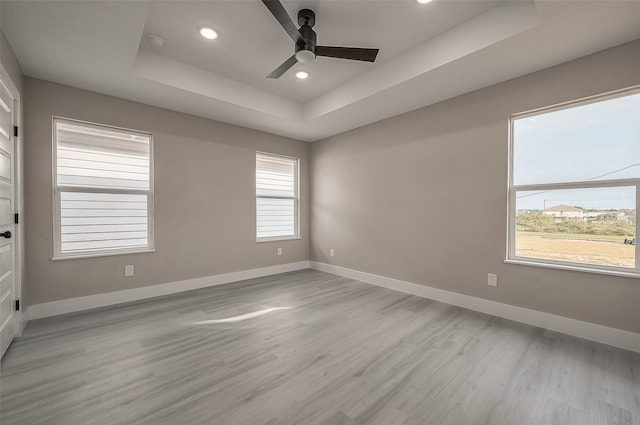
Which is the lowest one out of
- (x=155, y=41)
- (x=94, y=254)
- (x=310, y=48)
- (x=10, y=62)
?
(x=94, y=254)

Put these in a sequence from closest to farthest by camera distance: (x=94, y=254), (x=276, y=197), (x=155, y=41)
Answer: (x=155, y=41) < (x=94, y=254) < (x=276, y=197)

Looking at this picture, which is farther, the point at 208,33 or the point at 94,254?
the point at 94,254

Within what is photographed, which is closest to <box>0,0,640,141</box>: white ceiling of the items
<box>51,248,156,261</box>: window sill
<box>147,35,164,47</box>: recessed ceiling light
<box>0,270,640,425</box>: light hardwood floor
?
<box>147,35,164,47</box>: recessed ceiling light

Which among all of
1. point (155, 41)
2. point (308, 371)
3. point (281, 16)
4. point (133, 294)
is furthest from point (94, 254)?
point (281, 16)

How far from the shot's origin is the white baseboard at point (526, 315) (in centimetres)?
232

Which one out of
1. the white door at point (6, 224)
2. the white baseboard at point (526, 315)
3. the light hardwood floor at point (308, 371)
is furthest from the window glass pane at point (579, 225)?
the white door at point (6, 224)

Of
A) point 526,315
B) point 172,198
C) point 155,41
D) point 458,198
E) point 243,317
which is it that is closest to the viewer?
point 155,41

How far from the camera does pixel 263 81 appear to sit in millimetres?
3559

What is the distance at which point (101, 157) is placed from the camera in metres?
3.31

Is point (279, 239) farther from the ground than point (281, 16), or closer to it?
closer to it

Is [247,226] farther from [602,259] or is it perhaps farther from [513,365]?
[602,259]

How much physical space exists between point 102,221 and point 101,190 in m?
0.38

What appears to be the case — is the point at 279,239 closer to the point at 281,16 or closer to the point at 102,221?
the point at 102,221

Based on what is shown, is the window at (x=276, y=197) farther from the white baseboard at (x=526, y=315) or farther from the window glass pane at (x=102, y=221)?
the white baseboard at (x=526, y=315)
